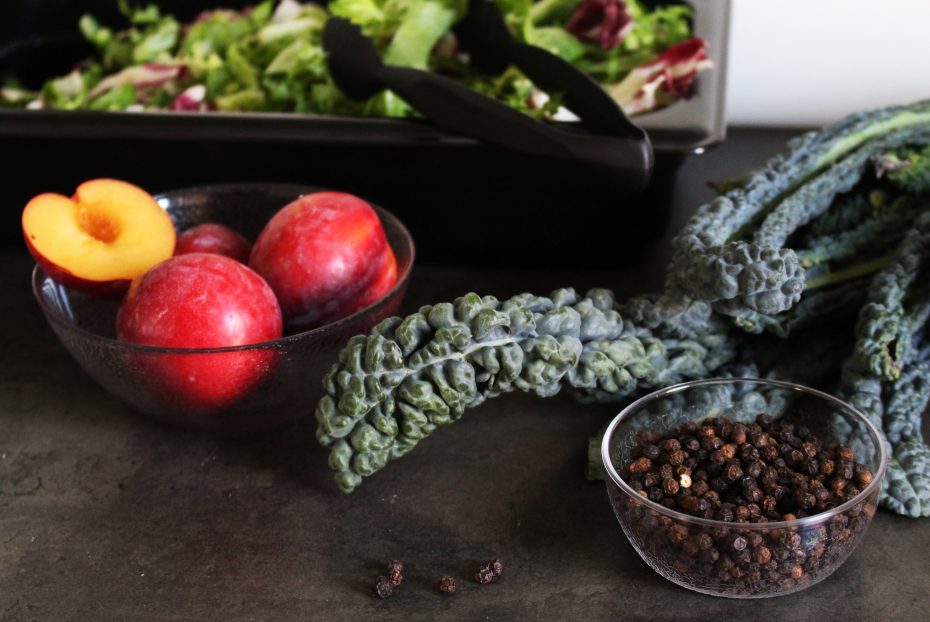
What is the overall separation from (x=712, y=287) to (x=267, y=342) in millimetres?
365

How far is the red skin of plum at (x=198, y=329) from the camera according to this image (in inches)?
34.1

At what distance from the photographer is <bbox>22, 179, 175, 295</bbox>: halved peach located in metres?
0.94

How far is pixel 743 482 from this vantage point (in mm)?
779

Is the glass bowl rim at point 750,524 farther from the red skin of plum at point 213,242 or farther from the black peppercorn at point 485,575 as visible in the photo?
the red skin of plum at point 213,242

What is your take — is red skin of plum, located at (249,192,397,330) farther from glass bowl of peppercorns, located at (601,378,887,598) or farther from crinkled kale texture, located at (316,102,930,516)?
glass bowl of peppercorns, located at (601,378,887,598)

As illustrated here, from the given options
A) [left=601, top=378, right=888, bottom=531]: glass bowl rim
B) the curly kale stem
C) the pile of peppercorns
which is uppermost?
the curly kale stem

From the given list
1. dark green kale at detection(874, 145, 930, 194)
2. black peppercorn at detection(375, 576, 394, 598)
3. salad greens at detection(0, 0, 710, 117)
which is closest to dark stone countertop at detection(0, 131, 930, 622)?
black peppercorn at detection(375, 576, 394, 598)

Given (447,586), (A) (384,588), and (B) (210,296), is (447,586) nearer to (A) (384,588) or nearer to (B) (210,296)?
(A) (384,588)

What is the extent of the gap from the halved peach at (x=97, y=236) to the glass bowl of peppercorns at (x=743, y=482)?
18.2 inches

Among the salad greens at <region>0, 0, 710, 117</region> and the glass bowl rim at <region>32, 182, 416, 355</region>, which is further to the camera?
the salad greens at <region>0, 0, 710, 117</region>

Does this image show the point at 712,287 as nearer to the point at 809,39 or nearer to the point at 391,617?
the point at 391,617

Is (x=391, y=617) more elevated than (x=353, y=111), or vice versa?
(x=353, y=111)

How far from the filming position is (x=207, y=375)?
2.85 ft

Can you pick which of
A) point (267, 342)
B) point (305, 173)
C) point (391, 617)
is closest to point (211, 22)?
point (305, 173)
